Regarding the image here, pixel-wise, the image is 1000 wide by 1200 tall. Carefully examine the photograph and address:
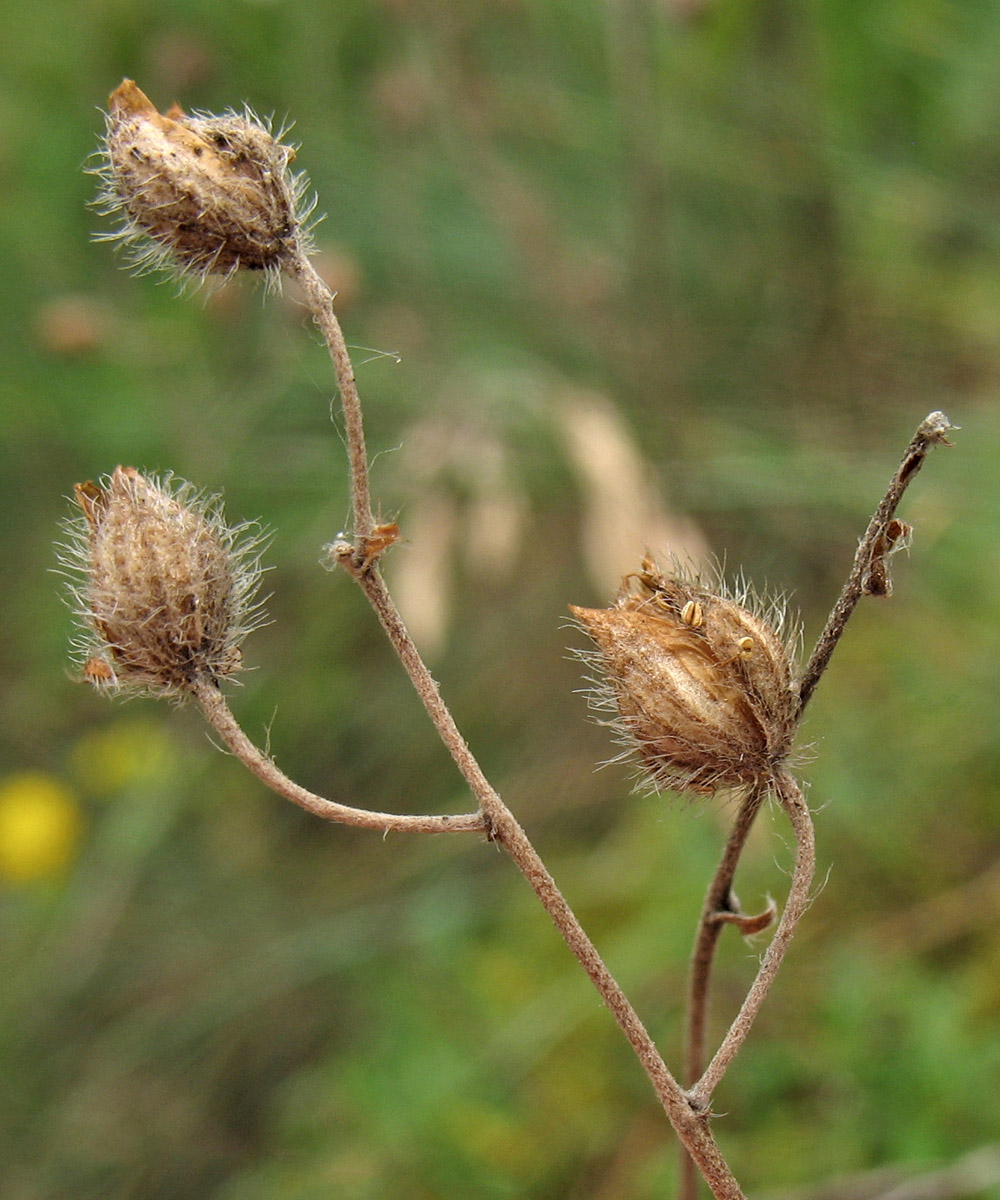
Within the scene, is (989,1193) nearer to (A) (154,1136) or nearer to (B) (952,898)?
(B) (952,898)

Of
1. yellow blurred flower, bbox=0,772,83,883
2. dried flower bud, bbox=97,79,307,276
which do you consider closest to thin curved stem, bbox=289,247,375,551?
dried flower bud, bbox=97,79,307,276

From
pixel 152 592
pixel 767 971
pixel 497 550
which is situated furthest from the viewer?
pixel 497 550

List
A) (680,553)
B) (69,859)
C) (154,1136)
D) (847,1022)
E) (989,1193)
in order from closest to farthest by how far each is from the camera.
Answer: (989,1193) → (847,1022) → (680,553) → (154,1136) → (69,859)

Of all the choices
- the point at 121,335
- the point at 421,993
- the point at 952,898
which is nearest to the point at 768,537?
the point at 952,898

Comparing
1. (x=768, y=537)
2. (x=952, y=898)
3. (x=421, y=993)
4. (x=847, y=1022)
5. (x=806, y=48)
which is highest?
(x=806, y=48)

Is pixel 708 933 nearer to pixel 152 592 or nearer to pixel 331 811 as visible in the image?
pixel 331 811

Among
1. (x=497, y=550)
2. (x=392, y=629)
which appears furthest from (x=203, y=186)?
(x=497, y=550)
